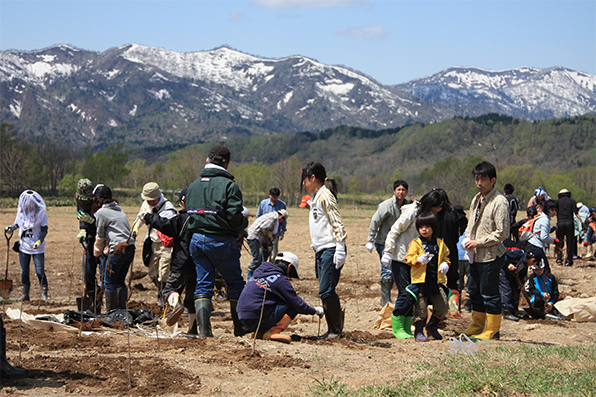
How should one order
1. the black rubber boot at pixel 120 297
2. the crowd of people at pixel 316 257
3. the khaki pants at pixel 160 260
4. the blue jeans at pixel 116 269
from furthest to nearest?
the khaki pants at pixel 160 260 < the black rubber boot at pixel 120 297 < the blue jeans at pixel 116 269 < the crowd of people at pixel 316 257

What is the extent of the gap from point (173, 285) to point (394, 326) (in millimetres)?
2758

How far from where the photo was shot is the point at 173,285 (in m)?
7.16

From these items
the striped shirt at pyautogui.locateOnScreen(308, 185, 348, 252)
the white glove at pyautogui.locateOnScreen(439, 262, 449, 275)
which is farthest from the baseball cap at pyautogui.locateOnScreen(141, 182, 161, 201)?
the white glove at pyautogui.locateOnScreen(439, 262, 449, 275)

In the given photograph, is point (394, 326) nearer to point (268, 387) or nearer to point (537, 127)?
point (268, 387)

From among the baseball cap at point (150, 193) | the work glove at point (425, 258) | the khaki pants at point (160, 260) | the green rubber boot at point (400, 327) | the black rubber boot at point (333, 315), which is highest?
the baseball cap at point (150, 193)

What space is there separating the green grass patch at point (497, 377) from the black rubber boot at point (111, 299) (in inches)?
157

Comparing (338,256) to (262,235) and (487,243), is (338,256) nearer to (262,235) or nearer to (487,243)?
(487,243)

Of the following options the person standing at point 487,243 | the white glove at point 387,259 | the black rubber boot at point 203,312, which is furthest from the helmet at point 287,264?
the person standing at point 487,243

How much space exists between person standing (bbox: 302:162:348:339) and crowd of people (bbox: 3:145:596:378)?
12 mm

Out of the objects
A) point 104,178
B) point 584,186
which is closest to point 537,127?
point 584,186

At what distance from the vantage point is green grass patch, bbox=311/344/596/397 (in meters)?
4.64

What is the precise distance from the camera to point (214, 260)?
6227mm

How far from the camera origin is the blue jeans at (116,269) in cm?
775

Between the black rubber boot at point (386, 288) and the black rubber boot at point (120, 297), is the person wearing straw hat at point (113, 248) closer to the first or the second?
the black rubber boot at point (120, 297)
